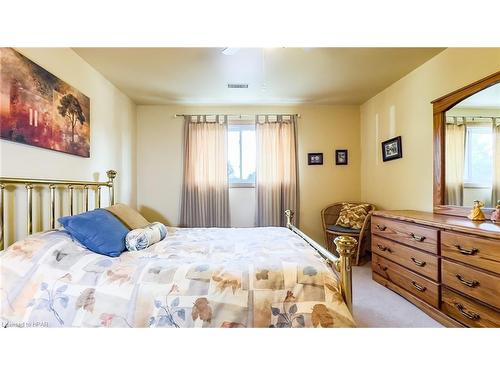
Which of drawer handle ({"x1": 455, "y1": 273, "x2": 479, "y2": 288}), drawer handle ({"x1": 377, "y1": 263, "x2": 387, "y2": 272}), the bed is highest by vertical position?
the bed

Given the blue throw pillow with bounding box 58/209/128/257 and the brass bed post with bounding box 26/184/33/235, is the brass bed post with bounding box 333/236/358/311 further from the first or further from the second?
the brass bed post with bounding box 26/184/33/235

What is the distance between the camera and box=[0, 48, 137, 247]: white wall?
5.40 feet

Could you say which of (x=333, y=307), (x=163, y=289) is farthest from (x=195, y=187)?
(x=333, y=307)

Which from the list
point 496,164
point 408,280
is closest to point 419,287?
point 408,280

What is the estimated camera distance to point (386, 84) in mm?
3197

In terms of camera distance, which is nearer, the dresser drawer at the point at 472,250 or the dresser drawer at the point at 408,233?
the dresser drawer at the point at 472,250

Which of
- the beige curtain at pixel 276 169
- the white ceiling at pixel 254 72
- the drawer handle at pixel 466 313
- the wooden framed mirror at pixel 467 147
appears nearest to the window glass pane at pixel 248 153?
the beige curtain at pixel 276 169

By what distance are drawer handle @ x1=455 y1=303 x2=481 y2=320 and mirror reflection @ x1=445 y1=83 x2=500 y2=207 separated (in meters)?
0.89

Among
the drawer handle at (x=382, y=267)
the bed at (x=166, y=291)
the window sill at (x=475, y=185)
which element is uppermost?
the window sill at (x=475, y=185)

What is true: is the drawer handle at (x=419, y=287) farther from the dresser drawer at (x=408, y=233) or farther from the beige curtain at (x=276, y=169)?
the beige curtain at (x=276, y=169)

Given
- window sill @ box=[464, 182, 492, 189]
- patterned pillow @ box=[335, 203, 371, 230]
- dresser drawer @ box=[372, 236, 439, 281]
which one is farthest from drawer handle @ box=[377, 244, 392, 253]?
window sill @ box=[464, 182, 492, 189]

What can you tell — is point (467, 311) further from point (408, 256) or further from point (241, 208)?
point (241, 208)

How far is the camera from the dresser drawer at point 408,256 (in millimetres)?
1997

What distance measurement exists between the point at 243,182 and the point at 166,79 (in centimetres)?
182
